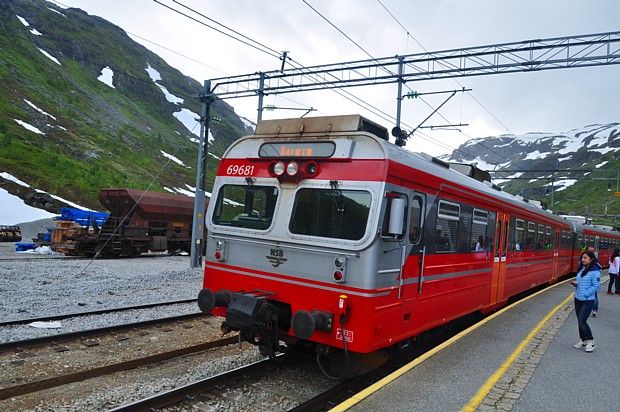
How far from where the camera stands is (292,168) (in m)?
6.00

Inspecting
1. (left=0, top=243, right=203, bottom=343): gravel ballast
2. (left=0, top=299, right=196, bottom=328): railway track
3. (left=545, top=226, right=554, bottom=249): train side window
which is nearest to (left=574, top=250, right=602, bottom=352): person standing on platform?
(left=0, top=243, right=203, bottom=343): gravel ballast

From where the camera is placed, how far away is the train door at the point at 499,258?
9.76 meters

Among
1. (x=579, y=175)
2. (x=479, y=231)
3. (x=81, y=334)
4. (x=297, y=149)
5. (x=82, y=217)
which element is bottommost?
(x=81, y=334)

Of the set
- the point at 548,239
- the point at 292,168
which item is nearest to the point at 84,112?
the point at 548,239

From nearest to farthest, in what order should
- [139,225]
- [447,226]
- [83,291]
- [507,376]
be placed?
[507,376], [447,226], [83,291], [139,225]

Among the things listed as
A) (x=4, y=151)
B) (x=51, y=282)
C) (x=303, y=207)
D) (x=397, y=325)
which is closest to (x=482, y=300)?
(x=397, y=325)

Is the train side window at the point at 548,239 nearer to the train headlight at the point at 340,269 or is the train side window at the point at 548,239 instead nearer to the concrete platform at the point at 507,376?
the concrete platform at the point at 507,376

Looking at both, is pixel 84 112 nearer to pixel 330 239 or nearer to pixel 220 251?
pixel 220 251

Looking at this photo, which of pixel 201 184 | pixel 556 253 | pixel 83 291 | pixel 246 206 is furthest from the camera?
pixel 201 184

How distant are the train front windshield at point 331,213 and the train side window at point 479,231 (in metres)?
3.51

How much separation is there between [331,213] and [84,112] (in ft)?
→ 230

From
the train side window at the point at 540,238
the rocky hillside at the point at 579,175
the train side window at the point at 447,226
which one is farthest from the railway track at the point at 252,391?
the rocky hillside at the point at 579,175

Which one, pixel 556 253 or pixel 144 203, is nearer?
pixel 556 253

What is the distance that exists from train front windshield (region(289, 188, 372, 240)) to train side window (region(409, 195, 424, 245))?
2.97 ft
